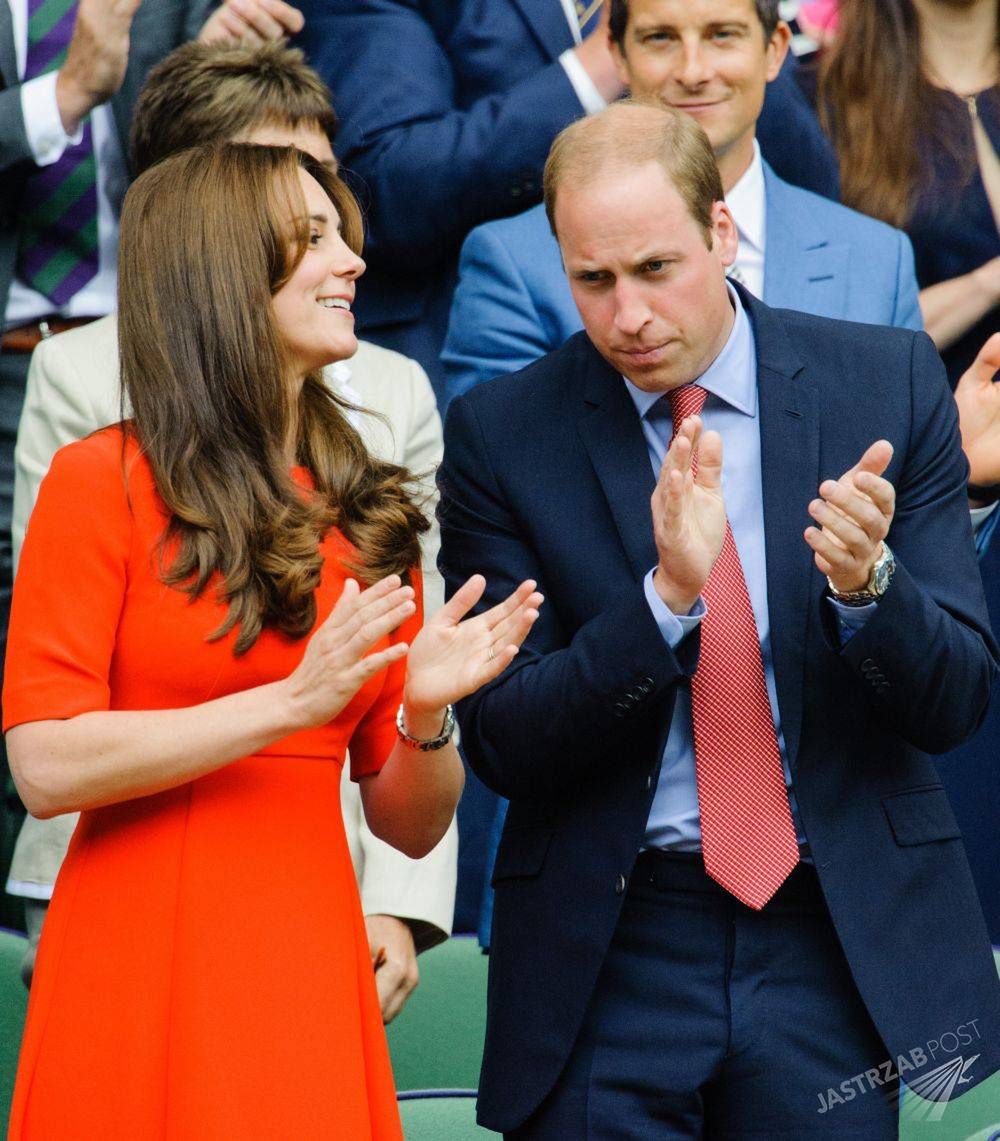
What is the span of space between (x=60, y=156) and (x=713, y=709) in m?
2.04

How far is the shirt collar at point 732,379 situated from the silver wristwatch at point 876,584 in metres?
0.35

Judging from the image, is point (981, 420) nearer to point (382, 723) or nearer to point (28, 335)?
point (382, 723)

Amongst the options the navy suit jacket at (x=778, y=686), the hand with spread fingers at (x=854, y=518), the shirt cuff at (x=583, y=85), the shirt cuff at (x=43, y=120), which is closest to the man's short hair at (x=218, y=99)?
the shirt cuff at (x=43, y=120)

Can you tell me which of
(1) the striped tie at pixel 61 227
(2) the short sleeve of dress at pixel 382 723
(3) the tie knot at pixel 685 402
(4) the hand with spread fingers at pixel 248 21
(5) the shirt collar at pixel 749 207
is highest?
(4) the hand with spread fingers at pixel 248 21

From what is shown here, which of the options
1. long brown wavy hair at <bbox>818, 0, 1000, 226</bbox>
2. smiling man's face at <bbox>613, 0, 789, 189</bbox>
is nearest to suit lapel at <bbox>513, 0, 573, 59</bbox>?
smiling man's face at <bbox>613, 0, 789, 189</bbox>

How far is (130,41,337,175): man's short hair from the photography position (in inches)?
136

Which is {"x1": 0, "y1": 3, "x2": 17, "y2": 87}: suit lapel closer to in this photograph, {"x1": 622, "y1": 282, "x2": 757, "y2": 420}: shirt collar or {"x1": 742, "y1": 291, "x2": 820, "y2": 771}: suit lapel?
{"x1": 622, "y1": 282, "x2": 757, "y2": 420}: shirt collar

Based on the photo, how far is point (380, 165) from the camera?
3.93 metres

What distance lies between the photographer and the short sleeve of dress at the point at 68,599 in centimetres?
234

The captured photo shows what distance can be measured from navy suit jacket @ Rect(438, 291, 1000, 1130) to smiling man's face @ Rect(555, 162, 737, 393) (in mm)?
85

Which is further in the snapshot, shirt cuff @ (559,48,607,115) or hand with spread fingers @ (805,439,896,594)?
shirt cuff @ (559,48,607,115)

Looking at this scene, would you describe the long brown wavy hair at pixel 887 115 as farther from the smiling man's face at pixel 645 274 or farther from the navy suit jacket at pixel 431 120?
the smiling man's face at pixel 645 274

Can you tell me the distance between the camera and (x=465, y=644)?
2377mm

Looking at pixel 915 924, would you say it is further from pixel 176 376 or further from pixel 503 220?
pixel 503 220
